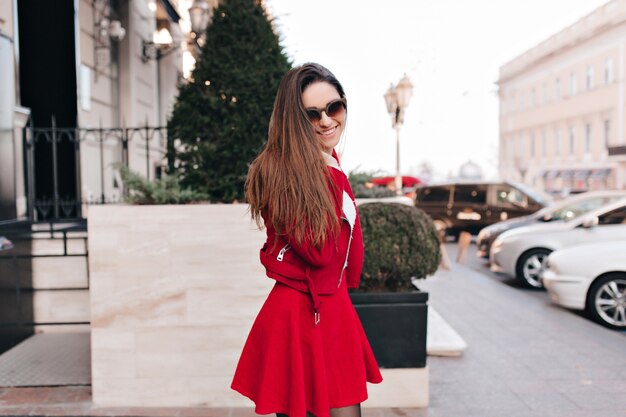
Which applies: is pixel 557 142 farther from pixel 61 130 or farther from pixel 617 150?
pixel 61 130

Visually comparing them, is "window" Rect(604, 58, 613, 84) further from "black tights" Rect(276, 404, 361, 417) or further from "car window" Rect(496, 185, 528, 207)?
"black tights" Rect(276, 404, 361, 417)

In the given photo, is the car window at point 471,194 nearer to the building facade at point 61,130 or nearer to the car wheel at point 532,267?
the car wheel at point 532,267

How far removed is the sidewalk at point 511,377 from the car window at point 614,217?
201 centimetres

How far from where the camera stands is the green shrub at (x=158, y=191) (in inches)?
179

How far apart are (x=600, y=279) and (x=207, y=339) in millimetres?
5299

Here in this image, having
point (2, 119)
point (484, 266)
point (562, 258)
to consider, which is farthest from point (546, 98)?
A: point (2, 119)

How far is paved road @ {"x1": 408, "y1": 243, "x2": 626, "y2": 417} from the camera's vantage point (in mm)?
4414

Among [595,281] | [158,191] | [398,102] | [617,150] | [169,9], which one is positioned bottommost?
[595,281]

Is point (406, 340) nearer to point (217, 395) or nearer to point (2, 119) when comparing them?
point (217, 395)

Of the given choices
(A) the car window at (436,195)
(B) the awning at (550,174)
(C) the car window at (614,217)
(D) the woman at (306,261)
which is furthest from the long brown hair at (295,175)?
(B) the awning at (550,174)

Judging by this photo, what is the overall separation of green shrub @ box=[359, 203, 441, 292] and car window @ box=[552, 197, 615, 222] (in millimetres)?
8760

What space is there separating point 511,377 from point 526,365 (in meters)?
0.45

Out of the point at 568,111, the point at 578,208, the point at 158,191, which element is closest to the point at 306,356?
the point at 158,191

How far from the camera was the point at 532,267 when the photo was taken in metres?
10.3
